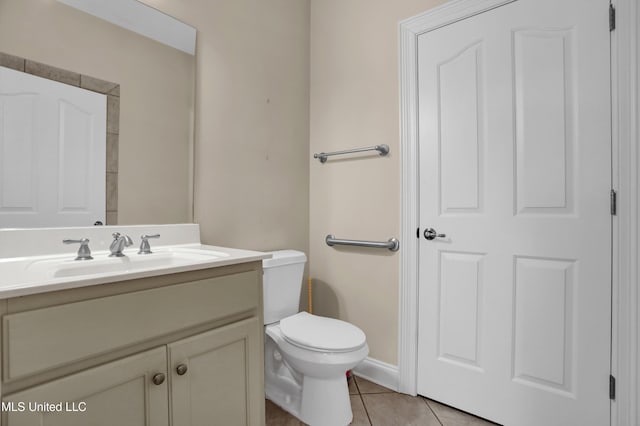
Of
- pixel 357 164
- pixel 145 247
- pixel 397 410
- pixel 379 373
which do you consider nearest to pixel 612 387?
pixel 397 410

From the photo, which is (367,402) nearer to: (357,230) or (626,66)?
Result: (357,230)

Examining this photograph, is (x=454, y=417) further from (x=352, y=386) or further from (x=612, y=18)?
(x=612, y=18)

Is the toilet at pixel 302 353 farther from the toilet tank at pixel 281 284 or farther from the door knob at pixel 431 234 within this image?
the door knob at pixel 431 234

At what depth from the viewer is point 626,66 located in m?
1.26

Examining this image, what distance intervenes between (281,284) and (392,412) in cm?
84

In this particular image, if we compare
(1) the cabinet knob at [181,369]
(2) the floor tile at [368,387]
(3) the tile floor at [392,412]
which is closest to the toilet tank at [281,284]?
(3) the tile floor at [392,412]

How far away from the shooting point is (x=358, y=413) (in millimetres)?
1624

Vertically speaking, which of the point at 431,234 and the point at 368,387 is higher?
the point at 431,234

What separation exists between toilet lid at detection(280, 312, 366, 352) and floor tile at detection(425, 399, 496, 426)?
0.57 meters

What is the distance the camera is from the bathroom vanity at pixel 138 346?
74 cm

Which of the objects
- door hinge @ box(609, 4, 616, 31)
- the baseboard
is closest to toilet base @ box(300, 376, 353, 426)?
the baseboard

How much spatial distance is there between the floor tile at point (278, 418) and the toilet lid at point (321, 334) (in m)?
0.41

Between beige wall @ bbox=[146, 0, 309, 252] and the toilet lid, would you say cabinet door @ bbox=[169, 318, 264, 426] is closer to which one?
the toilet lid


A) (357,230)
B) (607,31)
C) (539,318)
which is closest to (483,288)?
(539,318)
